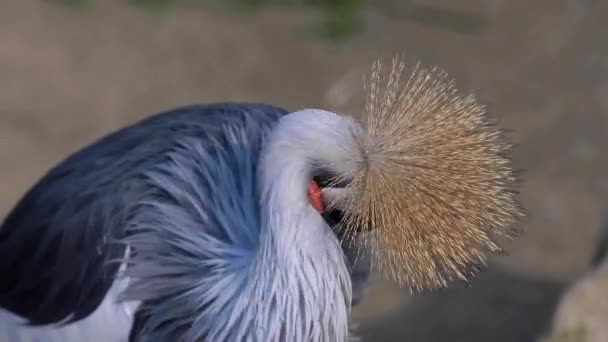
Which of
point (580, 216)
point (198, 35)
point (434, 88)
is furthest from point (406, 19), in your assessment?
point (434, 88)

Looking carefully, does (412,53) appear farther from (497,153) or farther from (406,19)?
(497,153)

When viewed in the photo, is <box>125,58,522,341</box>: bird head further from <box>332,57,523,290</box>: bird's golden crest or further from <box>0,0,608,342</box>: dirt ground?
<box>0,0,608,342</box>: dirt ground

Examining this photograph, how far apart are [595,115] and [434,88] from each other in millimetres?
1995

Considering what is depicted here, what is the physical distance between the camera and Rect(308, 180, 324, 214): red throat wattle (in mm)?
1228

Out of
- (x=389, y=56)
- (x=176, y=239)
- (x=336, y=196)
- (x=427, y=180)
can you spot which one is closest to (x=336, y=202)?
(x=336, y=196)

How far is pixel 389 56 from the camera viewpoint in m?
3.12

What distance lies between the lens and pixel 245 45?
3299 millimetres

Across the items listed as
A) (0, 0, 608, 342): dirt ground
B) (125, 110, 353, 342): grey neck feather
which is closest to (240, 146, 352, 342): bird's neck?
(125, 110, 353, 342): grey neck feather

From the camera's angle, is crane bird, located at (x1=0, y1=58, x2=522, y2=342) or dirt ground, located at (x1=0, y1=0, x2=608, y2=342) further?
dirt ground, located at (x1=0, y1=0, x2=608, y2=342)

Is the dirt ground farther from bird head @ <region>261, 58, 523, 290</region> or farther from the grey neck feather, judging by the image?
bird head @ <region>261, 58, 523, 290</region>

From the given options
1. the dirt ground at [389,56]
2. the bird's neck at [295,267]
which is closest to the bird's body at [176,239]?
the bird's neck at [295,267]

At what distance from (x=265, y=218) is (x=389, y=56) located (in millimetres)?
1924

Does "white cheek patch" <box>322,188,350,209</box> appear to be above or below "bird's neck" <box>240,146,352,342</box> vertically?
above

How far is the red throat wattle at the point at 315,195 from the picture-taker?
4.03ft
